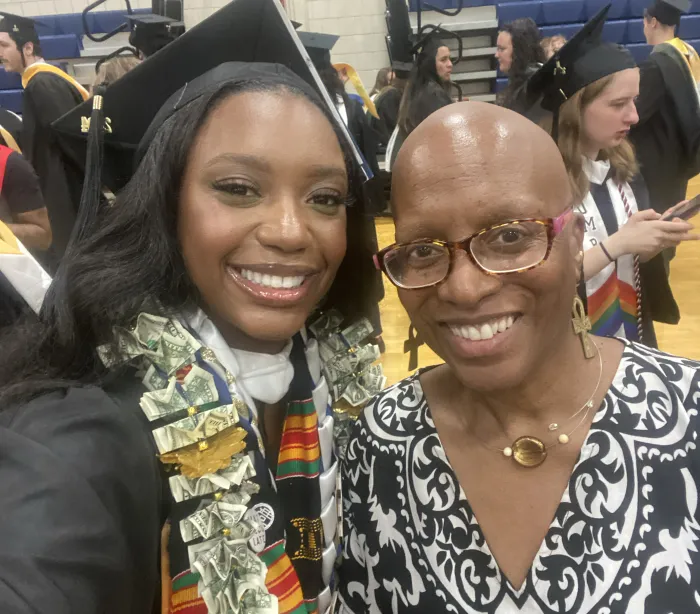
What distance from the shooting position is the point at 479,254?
0.98m

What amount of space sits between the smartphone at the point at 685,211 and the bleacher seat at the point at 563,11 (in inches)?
353

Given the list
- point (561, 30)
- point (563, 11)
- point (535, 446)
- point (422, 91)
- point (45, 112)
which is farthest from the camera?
point (563, 11)

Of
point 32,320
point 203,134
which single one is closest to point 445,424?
point 203,134

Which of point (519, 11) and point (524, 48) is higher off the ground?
point (524, 48)

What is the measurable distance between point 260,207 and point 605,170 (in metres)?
1.55

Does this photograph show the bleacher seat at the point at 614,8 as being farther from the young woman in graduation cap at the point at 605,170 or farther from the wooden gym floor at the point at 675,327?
the young woman in graduation cap at the point at 605,170

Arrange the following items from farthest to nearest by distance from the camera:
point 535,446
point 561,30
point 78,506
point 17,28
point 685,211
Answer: point 561,30, point 17,28, point 685,211, point 535,446, point 78,506

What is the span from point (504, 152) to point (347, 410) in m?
0.89

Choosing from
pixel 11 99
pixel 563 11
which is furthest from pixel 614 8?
pixel 11 99

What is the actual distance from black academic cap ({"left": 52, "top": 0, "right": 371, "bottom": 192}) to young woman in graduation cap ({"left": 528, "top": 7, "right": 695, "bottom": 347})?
111cm

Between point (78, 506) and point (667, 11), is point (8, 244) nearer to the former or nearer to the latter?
point (78, 506)

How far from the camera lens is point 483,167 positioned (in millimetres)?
958

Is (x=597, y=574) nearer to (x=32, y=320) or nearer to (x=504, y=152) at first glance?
(x=504, y=152)

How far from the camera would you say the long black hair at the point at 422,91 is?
511 centimetres
